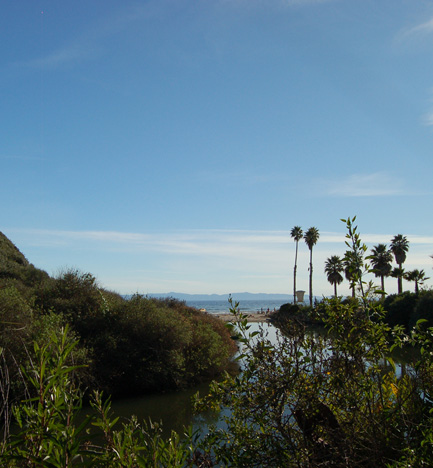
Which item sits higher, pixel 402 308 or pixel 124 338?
pixel 402 308

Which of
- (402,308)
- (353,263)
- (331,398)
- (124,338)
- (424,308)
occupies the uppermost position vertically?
(353,263)

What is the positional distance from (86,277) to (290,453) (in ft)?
91.2

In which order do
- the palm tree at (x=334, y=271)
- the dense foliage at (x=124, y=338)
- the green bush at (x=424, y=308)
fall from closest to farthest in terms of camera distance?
the dense foliage at (x=124, y=338) < the green bush at (x=424, y=308) < the palm tree at (x=334, y=271)

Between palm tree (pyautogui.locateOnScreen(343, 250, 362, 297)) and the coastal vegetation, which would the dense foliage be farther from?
palm tree (pyautogui.locateOnScreen(343, 250, 362, 297))

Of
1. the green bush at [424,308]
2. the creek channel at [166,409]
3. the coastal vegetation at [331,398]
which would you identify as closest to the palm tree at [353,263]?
the coastal vegetation at [331,398]

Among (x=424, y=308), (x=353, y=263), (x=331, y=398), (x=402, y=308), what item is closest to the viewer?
(x=353, y=263)

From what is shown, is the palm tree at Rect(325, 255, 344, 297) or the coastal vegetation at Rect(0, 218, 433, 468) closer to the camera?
the coastal vegetation at Rect(0, 218, 433, 468)

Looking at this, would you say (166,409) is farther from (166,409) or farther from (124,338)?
(124,338)

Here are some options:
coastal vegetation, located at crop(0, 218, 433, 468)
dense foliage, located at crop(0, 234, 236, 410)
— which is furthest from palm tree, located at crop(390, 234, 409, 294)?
coastal vegetation, located at crop(0, 218, 433, 468)

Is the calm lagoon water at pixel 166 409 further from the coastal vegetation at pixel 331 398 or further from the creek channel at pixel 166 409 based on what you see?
the coastal vegetation at pixel 331 398

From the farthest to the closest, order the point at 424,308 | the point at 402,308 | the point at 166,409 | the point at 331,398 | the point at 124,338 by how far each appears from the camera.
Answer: the point at 402,308, the point at 424,308, the point at 124,338, the point at 166,409, the point at 331,398

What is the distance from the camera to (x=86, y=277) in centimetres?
2995

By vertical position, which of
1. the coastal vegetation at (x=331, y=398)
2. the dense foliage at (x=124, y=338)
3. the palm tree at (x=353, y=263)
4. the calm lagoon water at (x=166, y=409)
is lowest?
the calm lagoon water at (x=166, y=409)

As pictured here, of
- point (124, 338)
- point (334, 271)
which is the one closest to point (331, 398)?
point (124, 338)
